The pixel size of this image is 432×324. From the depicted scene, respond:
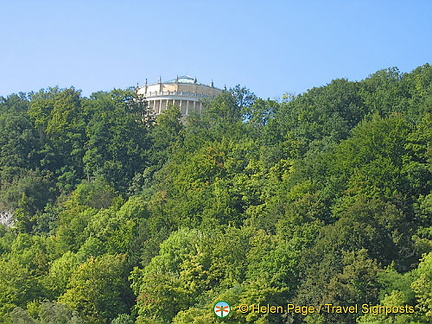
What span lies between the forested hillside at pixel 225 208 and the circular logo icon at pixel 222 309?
1.26 ft

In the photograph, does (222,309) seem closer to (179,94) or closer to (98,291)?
(98,291)

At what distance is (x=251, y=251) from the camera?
168ft

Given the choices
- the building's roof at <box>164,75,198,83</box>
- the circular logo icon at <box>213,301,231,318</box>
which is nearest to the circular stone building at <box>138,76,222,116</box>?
the building's roof at <box>164,75,198,83</box>

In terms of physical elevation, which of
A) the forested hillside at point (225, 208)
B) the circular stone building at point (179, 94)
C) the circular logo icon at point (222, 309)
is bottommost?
the circular logo icon at point (222, 309)

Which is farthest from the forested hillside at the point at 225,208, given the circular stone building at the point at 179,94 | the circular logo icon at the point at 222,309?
the circular stone building at the point at 179,94

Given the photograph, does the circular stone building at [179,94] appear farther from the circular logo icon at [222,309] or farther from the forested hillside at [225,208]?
the circular logo icon at [222,309]

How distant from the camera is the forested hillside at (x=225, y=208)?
155 ft

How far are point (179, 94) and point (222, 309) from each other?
165ft

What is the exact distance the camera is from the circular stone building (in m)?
92.2

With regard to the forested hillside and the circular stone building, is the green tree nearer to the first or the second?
the forested hillside

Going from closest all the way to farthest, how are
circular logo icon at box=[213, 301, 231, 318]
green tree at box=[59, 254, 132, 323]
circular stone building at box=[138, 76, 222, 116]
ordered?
circular logo icon at box=[213, 301, 231, 318]
green tree at box=[59, 254, 132, 323]
circular stone building at box=[138, 76, 222, 116]

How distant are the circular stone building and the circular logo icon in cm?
4733

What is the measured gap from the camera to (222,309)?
44.5m

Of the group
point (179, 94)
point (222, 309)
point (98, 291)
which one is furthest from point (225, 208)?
point (179, 94)
